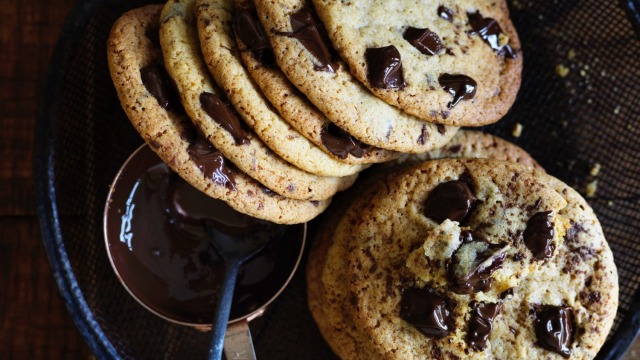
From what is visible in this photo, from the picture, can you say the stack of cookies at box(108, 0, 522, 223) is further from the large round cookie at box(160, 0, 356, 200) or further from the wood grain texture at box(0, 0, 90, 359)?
the wood grain texture at box(0, 0, 90, 359)

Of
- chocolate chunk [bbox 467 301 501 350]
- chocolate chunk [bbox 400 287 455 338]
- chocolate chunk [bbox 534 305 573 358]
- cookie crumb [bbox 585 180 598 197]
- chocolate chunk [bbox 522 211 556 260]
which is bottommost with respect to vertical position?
cookie crumb [bbox 585 180 598 197]

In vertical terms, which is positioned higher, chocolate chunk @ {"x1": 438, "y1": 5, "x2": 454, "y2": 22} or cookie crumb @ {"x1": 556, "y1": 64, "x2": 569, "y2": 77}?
chocolate chunk @ {"x1": 438, "y1": 5, "x2": 454, "y2": 22}

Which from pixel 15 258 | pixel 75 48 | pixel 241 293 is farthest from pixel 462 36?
pixel 15 258

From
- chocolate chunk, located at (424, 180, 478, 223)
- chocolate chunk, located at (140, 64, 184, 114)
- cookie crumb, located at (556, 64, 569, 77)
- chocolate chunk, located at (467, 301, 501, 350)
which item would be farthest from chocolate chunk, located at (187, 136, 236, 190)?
cookie crumb, located at (556, 64, 569, 77)

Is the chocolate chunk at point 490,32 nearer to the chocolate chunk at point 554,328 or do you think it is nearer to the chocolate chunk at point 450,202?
the chocolate chunk at point 450,202

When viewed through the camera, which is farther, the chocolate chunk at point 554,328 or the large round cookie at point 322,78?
the chocolate chunk at point 554,328

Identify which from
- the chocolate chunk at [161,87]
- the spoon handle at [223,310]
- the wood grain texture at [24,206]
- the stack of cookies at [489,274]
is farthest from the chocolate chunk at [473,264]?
the wood grain texture at [24,206]
